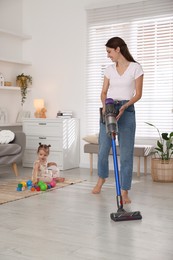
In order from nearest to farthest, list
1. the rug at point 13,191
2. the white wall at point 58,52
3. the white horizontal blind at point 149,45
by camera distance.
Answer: the rug at point 13,191 → the white horizontal blind at point 149,45 → the white wall at point 58,52

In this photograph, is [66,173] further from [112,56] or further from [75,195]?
[112,56]

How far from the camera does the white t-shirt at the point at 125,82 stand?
3232mm

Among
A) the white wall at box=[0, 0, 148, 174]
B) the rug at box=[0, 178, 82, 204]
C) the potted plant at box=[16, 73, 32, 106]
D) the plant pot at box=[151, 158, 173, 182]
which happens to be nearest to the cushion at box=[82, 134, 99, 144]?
the white wall at box=[0, 0, 148, 174]

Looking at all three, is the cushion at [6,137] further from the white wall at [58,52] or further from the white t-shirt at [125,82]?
the white t-shirt at [125,82]

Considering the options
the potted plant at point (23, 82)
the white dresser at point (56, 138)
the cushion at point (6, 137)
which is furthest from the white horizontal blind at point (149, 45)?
the cushion at point (6, 137)

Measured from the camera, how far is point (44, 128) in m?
5.38

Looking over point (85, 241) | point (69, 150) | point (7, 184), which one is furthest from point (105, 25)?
point (85, 241)

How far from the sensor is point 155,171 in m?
4.48

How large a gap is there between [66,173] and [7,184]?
3.33ft

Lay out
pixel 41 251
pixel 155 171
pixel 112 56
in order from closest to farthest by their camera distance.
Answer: pixel 41 251
pixel 112 56
pixel 155 171

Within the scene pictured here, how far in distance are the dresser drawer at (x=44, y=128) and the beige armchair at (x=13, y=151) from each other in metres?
0.56

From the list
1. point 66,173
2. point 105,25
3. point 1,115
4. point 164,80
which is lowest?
point 66,173

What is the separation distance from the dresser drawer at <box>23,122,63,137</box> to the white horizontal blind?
0.89m

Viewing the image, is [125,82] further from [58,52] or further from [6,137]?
[58,52]
